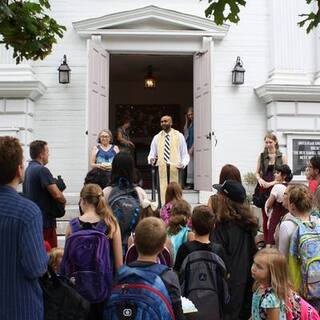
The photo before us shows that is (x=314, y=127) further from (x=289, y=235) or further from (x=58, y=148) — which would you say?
(x=289, y=235)

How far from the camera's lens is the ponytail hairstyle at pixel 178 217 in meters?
4.87

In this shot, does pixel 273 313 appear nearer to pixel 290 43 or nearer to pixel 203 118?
pixel 203 118

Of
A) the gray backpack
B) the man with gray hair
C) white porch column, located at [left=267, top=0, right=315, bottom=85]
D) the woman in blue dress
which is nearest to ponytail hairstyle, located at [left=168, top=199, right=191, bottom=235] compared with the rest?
the gray backpack

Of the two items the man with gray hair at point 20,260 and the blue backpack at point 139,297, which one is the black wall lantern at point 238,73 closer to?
the blue backpack at point 139,297

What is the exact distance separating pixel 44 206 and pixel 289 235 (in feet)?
9.63

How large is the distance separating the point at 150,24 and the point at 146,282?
9.02 m

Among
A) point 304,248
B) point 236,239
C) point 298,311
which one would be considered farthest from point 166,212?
point 298,311

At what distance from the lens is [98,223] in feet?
13.1

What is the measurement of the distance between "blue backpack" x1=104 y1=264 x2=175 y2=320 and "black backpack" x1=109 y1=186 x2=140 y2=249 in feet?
4.61

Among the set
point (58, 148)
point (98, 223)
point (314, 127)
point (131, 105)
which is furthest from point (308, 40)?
point (98, 223)

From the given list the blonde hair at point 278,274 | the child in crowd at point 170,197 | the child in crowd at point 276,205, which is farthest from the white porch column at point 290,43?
the blonde hair at point 278,274

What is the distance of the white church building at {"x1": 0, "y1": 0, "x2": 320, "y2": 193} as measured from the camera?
Answer: 10961 millimetres

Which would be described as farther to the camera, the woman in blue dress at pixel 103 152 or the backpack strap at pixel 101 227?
the woman in blue dress at pixel 103 152

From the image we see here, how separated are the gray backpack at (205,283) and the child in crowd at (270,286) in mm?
460
